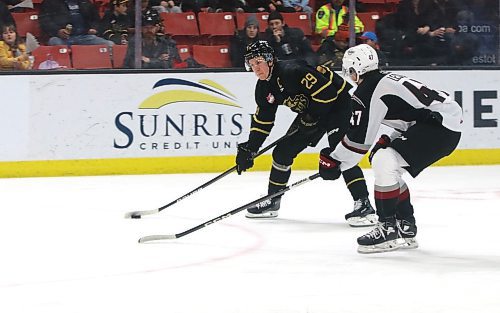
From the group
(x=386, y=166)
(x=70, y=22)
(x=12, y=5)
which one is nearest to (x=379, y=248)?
(x=386, y=166)

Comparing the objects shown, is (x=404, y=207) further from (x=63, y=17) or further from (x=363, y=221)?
(x=63, y=17)

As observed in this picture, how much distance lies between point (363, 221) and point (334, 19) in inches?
122

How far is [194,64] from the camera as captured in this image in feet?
25.4

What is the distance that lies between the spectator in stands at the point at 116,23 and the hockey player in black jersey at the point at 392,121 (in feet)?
11.2

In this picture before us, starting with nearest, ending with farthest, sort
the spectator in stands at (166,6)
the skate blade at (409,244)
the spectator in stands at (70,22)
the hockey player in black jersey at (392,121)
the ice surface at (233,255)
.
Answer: the ice surface at (233,255) → the hockey player in black jersey at (392,121) → the skate blade at (409,244) → the spectator in stands at (70,22) → the spectator in stands at (166,6)

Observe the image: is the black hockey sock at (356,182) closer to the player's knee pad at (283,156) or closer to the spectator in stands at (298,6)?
the player's knee pad at (283,156)

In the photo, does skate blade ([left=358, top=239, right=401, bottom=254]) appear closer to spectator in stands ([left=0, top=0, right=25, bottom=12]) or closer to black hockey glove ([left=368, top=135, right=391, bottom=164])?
black hockey glove ([left=368, top=135, right=391, bottom=164])

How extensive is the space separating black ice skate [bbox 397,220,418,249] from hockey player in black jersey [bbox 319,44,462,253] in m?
0.06

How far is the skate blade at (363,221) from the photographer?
5.33 metres

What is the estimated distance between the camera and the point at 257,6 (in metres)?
8.02

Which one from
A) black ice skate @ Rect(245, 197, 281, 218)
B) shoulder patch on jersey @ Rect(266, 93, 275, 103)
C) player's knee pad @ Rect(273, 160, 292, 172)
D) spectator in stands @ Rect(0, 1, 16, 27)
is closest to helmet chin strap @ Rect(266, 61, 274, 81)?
shoulder patch on jersey @ Rect(266, 93, 275, 103)

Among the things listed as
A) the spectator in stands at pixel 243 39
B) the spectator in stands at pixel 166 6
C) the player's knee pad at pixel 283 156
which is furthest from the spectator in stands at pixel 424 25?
the player's knee pad at pixel 283 156

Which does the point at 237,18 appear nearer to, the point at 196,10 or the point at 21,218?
the point at 196,10

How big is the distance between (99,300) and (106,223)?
6.31ft
